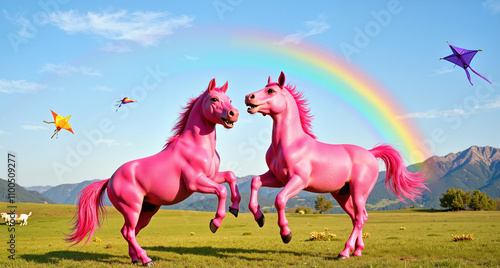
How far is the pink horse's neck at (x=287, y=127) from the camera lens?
9.05m

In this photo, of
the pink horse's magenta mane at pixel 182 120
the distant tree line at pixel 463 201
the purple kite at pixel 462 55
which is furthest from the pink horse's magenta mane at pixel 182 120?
the distant tree line at pixel 463 201

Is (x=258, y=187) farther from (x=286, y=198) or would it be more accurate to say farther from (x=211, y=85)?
(x=211, y=85)

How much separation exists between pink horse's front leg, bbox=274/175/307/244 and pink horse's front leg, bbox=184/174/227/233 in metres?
1.10

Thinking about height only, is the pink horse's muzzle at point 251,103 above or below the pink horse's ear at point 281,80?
below

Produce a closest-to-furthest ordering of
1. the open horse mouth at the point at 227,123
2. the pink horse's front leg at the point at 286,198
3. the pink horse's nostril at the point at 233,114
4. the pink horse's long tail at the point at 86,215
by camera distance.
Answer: the pink horse's front leg at the point at 286,198 < the pink horse's nostril at the point at 233,114 < the open horse mouth at the point at 227,123 < the pink horse's long tail at the point at 86,215

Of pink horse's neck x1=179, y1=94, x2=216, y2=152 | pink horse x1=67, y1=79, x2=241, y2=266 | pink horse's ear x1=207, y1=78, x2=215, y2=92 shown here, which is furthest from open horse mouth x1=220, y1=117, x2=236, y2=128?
pink horse's ear x1=207, y1=78, x2=215, y2=92

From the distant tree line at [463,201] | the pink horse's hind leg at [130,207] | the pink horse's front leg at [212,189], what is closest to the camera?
the pink horse's front leg at [212,189]

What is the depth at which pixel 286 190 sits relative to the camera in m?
8.27

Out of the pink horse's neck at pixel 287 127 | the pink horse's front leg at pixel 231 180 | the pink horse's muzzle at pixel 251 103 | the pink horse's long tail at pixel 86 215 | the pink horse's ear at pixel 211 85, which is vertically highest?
the pink horse's ear at pixel 211 85

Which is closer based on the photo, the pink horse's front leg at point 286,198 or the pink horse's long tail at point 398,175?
the pink horse's front leg at point 286,198

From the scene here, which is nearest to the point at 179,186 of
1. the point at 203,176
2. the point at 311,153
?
the point at 203,176

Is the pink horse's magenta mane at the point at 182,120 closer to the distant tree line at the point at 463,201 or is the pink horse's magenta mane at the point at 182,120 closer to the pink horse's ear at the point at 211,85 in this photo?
the pink horse's ear at the point at 211,85

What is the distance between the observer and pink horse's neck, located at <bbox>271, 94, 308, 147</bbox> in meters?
9.05

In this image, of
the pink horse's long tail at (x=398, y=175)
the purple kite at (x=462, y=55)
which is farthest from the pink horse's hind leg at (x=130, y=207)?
the purple kite at (x=462, y=55)
